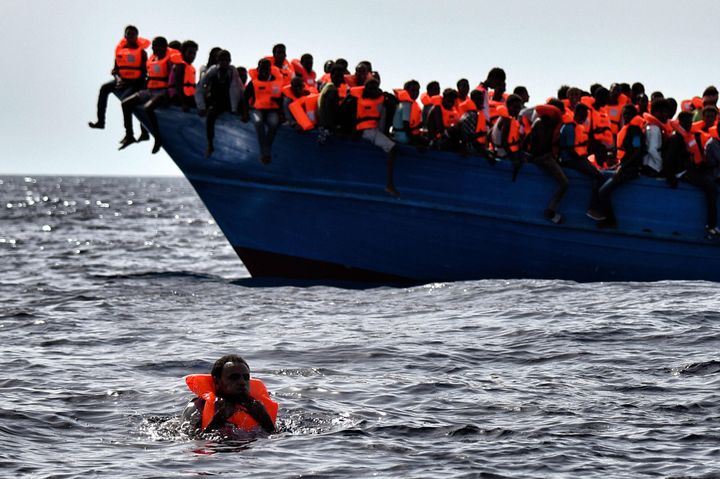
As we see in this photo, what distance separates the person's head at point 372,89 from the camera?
20.5m

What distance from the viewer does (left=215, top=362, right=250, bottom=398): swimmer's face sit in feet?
35.2

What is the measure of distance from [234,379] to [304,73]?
42.7 ft

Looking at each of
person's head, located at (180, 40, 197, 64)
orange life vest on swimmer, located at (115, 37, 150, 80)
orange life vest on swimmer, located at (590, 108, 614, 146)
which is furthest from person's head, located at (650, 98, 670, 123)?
orange life vest on swimmer, located at (115, 37, 150, 80)

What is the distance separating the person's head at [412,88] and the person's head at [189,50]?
387cm

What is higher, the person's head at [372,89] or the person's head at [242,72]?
the person's head at [242,72]

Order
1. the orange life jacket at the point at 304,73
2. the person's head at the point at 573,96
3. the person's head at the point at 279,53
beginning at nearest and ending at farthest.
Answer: the person's head at the point at 573,96, the person's head at the point at 279,53, the orange life jacket at the point at 304,73

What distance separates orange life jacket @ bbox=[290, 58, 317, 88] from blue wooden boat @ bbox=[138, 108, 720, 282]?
167 centimetres

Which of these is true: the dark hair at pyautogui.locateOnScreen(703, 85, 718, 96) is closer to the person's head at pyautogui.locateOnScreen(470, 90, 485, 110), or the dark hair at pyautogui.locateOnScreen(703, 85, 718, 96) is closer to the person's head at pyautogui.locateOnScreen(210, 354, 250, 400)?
the person's head at pyautogui.locateOnScreen(470, 90, 485, 110)

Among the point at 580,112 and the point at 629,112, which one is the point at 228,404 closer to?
the point at 629,112

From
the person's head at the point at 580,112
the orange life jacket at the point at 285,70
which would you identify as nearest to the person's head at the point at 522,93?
the person's head at the point at 580,112

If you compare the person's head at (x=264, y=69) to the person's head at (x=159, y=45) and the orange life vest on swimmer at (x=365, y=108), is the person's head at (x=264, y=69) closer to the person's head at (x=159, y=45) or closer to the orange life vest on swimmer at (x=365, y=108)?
the orange life vest on swimmer at (x=365, y=108)

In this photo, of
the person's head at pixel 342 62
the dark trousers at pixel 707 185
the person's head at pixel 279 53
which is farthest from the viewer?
the person's head at pixel 279 53

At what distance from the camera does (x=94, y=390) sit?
41.6 ft

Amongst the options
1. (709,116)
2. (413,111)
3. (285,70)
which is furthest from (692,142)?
(285,70)
